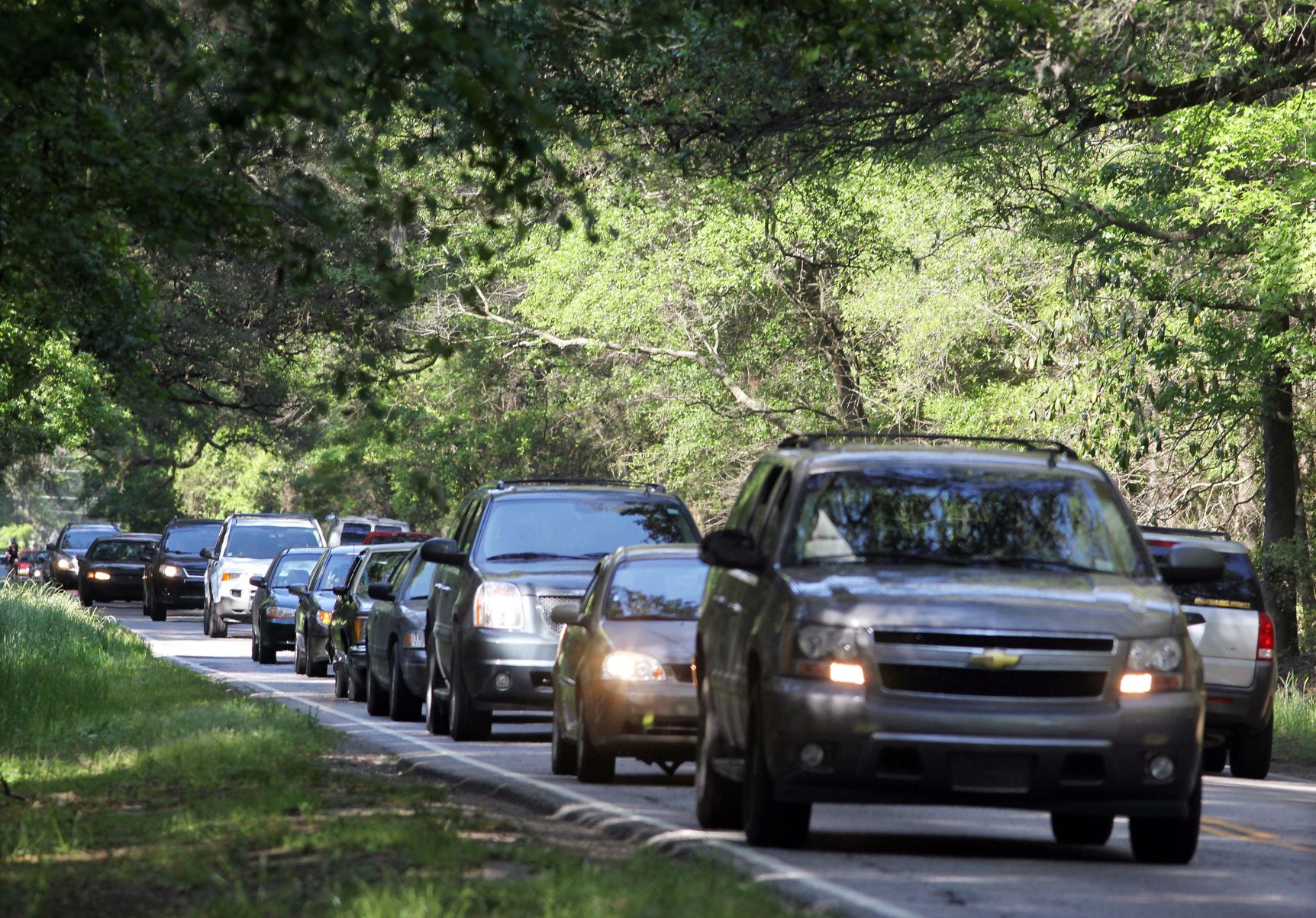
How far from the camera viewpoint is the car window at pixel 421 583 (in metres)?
20.2

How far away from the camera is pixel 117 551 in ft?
165

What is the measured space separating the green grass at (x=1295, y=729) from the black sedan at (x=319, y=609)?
1144 cm

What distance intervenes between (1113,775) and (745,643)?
1.83 meters

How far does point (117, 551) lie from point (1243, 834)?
41593 mm

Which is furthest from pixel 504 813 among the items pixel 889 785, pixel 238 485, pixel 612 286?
pixel 238 485

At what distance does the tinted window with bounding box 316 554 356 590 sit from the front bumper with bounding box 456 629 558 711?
10950 mm

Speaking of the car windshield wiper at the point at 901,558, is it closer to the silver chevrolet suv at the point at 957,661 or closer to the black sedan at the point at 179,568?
the silver chevrolet suv at the point at 957,661

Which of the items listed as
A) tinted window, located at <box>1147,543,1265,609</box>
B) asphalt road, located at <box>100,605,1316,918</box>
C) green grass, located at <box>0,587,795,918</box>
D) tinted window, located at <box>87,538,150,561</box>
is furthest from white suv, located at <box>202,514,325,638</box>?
tinted window, located at <box>1147,543,1265,609</box>

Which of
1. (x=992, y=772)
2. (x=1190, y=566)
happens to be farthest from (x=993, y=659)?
(x=1190, y=566)

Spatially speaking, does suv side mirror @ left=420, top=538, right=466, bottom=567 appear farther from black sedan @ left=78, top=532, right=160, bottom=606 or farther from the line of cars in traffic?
black sedan @ left=78, top=532, right=160, bottom=606

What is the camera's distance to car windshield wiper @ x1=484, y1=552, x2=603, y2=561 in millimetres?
17500

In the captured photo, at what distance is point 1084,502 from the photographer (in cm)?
1064

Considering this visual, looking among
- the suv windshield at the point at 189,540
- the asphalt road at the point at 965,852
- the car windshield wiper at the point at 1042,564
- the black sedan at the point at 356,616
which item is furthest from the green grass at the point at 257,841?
the suv windshield at the point at 189,540

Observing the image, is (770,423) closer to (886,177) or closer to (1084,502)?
(886,177)
